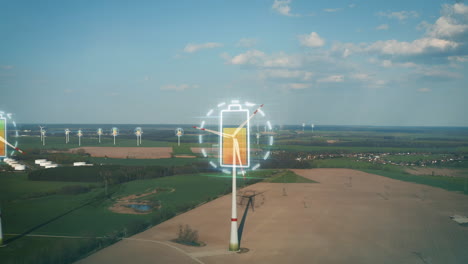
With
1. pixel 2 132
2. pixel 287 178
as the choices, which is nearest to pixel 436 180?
pixel 287 178

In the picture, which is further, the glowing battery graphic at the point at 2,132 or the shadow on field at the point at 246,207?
the shadow on field at the point at 246,207

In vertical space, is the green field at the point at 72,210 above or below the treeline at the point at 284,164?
below

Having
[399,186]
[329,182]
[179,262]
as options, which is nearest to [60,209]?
[179,262]

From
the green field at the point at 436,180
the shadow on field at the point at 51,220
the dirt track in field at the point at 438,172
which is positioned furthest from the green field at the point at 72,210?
the dirt track in field at the point at 438,172

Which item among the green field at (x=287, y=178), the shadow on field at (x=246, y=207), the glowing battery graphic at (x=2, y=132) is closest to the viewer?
the glowing battery graphic at (x=2, y=132)

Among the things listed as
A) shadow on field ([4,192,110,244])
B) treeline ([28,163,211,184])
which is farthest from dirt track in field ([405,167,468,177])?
shadow on field ([4,192,110,244])

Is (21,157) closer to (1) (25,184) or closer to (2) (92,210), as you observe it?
(1) (25,184)

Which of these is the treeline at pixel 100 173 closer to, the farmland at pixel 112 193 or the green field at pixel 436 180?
the farmland at pixel 112 193
